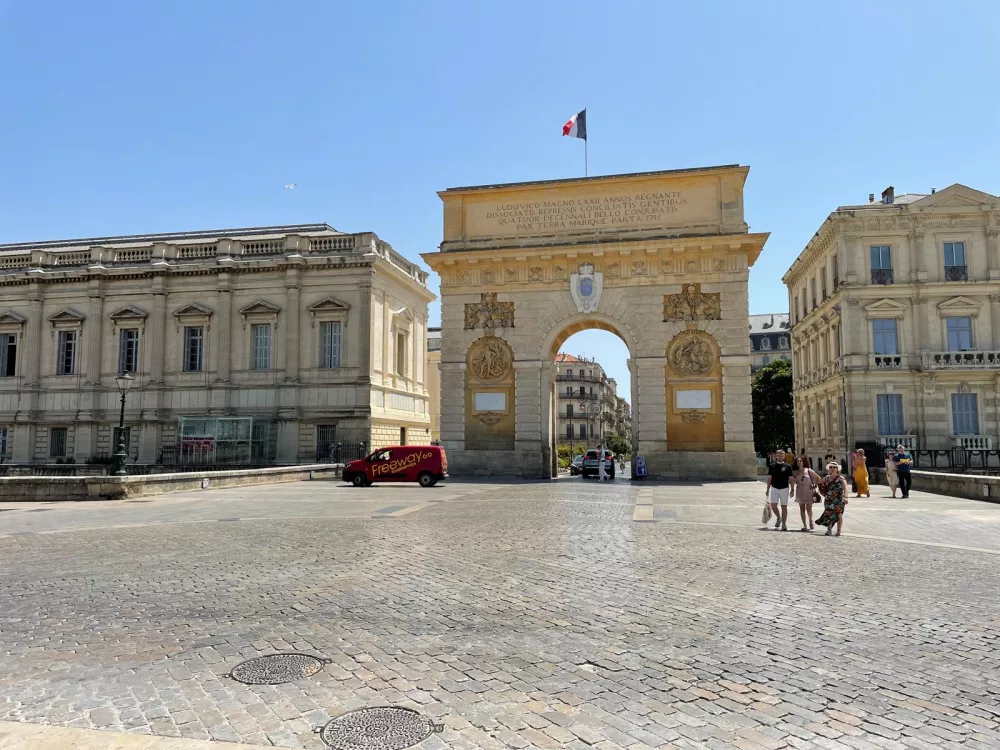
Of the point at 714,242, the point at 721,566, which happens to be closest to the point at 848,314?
the point at 714,242

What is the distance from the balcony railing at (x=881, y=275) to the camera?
1467 inches

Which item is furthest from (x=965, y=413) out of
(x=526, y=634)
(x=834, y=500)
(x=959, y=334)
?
(x=526, y=634)

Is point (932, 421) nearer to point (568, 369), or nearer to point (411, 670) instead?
point (411, 670)

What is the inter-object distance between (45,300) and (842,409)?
44932 mm

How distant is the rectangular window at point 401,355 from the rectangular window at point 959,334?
1164 inches

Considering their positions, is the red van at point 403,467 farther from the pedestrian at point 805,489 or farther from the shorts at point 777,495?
the pedestrian at point 805,489

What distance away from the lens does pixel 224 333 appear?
3891 centimetres

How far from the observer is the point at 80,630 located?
19.9ft

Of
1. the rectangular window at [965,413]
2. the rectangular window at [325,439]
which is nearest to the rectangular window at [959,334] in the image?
the rectangular window at [965,413]

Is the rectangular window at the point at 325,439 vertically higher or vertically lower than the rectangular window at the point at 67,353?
lower

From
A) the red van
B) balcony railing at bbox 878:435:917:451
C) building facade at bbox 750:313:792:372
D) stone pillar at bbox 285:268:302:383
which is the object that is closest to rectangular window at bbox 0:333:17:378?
stone pillar at bbox 285:268:302:383

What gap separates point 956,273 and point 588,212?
2016 centimetres

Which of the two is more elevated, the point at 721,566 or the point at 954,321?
the point at 954,321

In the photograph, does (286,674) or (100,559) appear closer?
(286,674)
